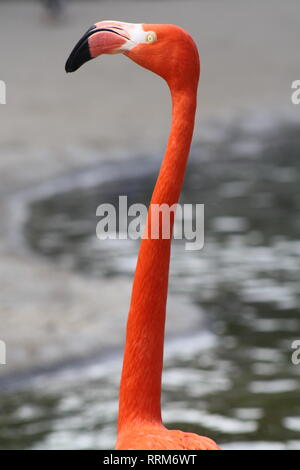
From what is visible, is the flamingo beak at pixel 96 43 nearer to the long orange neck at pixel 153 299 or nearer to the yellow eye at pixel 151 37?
the yellow eye at pixel 151 37

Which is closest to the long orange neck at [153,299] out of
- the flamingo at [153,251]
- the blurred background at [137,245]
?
the flamingo at [153,251]

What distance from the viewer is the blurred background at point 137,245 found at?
4734mm

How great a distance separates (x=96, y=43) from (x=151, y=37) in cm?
14

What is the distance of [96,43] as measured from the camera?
2.05 m

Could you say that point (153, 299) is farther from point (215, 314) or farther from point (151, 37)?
point (215, 314)

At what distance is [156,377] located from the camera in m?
2.20

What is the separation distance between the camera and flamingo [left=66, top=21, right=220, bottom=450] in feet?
6.88

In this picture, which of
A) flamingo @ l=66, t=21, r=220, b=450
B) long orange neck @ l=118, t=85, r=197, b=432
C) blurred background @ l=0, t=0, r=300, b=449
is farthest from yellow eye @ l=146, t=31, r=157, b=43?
blurred background @ l=0, t=0, r=300, b=449

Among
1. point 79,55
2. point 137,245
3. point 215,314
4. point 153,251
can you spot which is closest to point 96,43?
point 79,55

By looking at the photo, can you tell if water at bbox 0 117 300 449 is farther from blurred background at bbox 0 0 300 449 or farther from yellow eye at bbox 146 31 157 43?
yellow eye at bbox 146 31 157 43

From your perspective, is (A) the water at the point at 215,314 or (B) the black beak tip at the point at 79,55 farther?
(A) the water at the point at 215,314

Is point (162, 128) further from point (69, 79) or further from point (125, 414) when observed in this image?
point (125, 414)

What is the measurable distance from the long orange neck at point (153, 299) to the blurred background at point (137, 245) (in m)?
2.07

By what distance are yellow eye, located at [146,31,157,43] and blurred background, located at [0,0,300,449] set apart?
240cm
